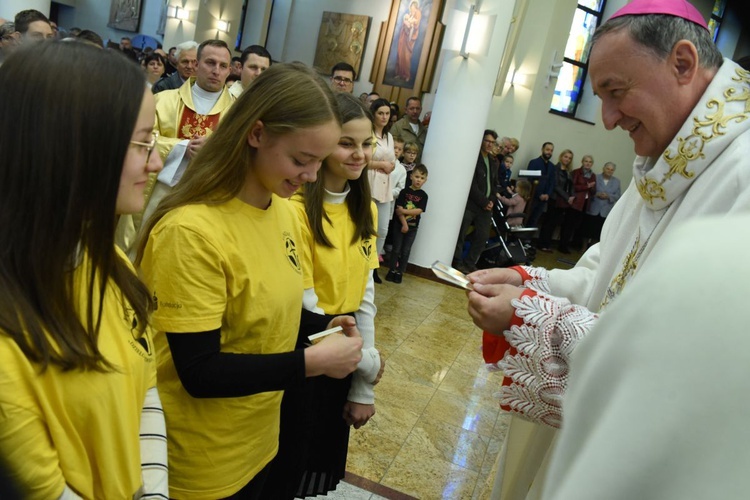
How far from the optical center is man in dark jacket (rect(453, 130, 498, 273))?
8773 mm

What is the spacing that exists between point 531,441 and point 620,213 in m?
0.77

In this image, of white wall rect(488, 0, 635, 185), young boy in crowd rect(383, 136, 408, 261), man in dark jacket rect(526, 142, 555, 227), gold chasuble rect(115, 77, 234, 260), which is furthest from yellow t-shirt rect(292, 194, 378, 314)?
man in dark jacket rect(526, 142, 555, 227)

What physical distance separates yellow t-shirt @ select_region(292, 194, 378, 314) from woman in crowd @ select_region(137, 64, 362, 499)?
13.4 inches

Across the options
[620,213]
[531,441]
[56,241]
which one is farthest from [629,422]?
[620,213]

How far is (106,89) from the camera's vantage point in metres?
1.11

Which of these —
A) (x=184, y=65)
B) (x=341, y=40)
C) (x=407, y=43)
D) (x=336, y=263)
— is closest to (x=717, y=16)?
(x=407, y=43)

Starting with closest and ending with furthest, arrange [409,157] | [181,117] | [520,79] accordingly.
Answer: [181,117]
[409,157]
[520,79]

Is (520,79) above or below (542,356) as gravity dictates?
above

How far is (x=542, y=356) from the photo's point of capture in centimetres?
146

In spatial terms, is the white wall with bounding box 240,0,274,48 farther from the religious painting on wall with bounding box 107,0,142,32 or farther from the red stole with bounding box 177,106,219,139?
the red stole with bounding box 177,106,219,139

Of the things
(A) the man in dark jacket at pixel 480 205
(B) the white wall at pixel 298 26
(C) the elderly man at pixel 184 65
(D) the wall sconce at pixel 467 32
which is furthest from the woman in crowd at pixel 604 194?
(C) the elderly man at pixel 184 65

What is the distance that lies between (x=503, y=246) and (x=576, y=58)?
579 cm

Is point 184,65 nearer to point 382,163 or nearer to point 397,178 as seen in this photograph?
point 382,163

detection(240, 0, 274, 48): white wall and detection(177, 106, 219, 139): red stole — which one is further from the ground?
detection(240, 0, 274, 48): white wall
